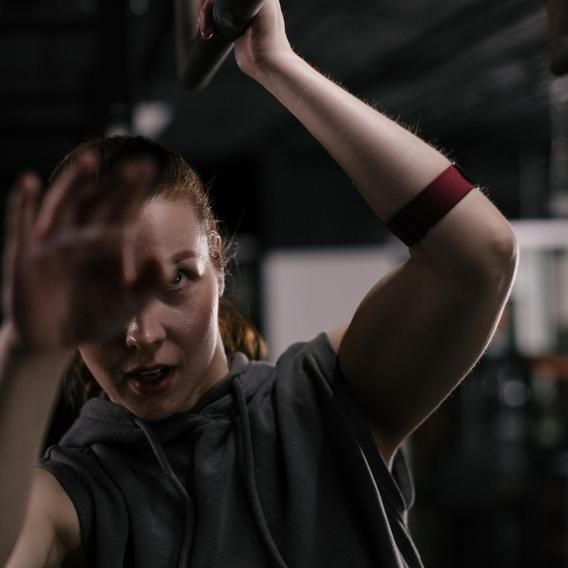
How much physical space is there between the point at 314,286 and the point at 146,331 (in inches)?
230

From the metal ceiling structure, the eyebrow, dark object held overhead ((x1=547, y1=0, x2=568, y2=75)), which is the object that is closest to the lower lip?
the eyebrow

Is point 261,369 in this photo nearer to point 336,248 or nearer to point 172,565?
point 172,565

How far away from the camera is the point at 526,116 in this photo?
6.05 metres

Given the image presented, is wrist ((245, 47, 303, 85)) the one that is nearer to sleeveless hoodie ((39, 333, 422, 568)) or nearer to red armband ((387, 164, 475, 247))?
red armband ((387, 164, 475, 247))

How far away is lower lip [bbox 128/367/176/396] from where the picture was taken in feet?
3.21

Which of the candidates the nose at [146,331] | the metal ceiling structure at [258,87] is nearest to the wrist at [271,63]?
the nose at [146,331]

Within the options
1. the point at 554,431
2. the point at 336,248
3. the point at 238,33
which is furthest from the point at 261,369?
the point at 336,248

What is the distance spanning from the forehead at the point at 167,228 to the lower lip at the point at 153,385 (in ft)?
0.43

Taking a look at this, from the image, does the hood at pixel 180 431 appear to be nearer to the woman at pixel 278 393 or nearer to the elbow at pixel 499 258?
the woman at pixel 278 393

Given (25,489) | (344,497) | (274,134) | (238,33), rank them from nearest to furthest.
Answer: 1. (25,489)
2. (238,33)
3. (344,497)
4. (274,134)

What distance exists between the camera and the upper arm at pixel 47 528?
2.80ft

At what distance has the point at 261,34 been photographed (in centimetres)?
94

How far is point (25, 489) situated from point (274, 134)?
597 centimetres

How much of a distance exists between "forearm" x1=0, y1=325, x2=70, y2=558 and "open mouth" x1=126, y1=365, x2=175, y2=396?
0.94ft
